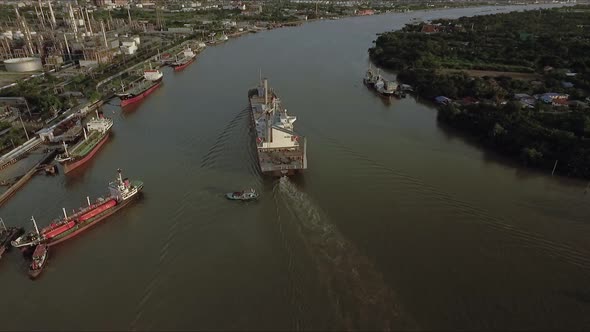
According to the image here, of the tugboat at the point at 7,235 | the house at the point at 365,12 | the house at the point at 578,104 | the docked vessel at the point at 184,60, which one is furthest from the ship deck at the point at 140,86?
the house at the point at 365,12

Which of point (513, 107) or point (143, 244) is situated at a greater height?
point (513, 107)

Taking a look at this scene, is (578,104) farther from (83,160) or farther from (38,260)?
(38,260)

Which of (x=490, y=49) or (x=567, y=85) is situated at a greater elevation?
(x=490, y=49)

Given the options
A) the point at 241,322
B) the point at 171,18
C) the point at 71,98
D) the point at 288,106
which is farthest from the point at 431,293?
the point at 171,18

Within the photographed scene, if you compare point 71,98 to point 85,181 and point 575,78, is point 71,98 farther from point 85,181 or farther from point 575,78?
point 575,78

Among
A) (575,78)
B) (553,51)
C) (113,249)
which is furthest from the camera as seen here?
(553,51)

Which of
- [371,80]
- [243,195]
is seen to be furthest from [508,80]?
[243,195]

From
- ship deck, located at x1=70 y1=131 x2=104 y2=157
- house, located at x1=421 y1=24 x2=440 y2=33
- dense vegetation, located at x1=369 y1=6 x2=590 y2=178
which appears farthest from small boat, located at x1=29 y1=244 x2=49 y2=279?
house, located at x1=421 y1=24 x2=440 y2=33
